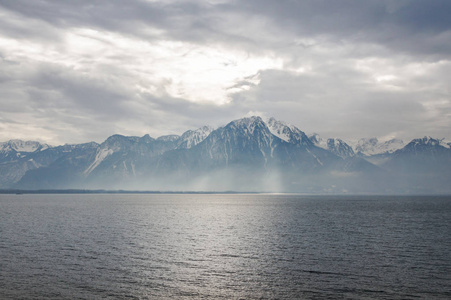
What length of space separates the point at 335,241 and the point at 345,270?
1244 inches

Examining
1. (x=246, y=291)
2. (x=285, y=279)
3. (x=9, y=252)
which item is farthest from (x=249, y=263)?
(x=9, y=252)

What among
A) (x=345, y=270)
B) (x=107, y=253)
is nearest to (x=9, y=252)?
(x=107, y=253)

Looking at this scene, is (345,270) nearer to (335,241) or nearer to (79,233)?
(335,241)

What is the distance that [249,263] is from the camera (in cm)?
6506

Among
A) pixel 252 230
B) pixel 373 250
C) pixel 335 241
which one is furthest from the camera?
pixel 252 230

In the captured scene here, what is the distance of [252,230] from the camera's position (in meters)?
115

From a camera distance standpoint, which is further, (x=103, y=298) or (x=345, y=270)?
(x=345, y=270)

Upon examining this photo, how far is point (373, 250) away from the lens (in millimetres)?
76688

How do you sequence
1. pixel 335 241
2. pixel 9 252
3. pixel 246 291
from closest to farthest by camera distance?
pixel 246 291, pixel 9 252, pixel 335 241

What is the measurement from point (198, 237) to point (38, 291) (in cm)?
5340

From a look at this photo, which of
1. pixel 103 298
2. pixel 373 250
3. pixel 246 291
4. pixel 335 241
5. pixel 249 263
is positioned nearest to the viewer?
pixel 103 298

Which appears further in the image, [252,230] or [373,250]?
[252,230]

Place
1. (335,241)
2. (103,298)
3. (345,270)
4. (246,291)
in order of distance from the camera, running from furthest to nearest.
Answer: (335,241)
(345,270)
(246,291)
(103,298)

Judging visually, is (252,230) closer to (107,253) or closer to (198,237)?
(198,237)
